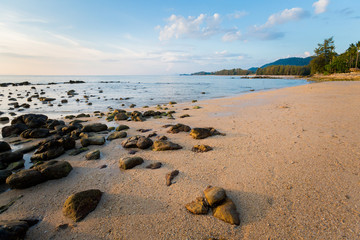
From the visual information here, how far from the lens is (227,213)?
10.1ft

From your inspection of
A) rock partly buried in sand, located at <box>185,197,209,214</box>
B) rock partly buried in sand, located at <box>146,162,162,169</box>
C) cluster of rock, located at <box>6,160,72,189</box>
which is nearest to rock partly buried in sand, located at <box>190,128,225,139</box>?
rock partly buried in sand, located at <box>146,162,162,169</box>

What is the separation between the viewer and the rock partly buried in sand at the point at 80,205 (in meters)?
3.27

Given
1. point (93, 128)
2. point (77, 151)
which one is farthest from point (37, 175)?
point (93, 128)

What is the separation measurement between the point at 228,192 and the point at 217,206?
0.59 m

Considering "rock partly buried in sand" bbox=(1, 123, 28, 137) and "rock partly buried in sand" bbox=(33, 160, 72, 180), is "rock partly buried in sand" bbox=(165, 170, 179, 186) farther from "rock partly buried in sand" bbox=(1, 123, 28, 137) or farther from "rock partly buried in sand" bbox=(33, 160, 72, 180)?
"rock partly buried in sand" bbox=(1, 123, 28, 137)

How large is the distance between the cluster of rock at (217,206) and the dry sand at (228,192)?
0.12 m

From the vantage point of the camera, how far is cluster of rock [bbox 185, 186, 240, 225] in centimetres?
305

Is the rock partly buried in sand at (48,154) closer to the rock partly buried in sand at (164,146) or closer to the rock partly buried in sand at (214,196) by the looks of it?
the rock partly buried in sand at (164,146)

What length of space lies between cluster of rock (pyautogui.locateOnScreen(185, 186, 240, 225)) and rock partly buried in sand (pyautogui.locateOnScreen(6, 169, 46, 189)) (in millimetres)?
4158

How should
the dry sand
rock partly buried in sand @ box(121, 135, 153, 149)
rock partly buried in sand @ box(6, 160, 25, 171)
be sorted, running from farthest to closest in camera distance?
rock partly buried in sand @ box(121, 135, 153, 149), rock partly buried in sand @ box(6, 160, 25, 171), the dry sand

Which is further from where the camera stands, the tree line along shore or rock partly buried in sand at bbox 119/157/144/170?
the tree line along shore

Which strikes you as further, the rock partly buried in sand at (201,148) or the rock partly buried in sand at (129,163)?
the rock partly buried in sand at (201,148)

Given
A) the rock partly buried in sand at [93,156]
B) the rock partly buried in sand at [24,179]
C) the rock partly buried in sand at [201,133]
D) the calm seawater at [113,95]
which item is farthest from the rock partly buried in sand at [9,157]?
the calm seawater at [113,95]

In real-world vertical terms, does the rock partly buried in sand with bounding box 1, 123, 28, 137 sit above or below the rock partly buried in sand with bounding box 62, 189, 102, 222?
above
